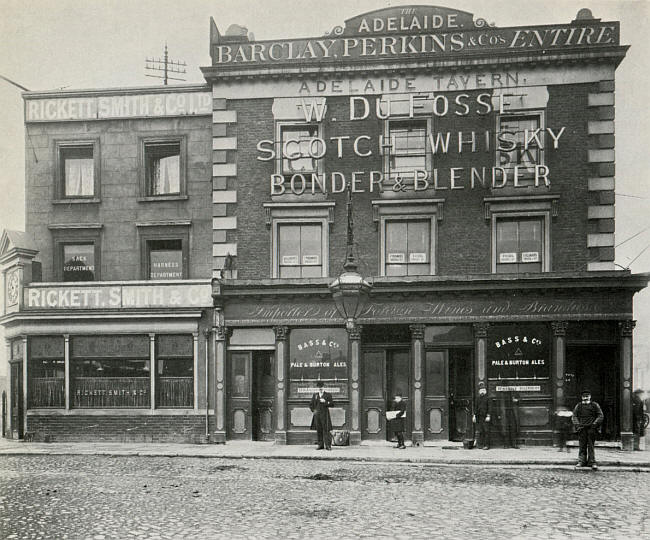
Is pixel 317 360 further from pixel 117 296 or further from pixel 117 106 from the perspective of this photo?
pixel 117 106

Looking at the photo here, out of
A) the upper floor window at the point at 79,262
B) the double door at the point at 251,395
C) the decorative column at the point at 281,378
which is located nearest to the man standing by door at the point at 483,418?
the decorative column at the point at 281,378

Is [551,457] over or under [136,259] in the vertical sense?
under

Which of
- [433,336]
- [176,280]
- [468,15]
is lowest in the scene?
[433,336]

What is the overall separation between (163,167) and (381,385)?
9.13 m

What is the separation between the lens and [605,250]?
2038cm

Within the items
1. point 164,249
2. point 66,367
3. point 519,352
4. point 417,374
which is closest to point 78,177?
point 164,249

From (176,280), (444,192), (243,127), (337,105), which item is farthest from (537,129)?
(176,280)

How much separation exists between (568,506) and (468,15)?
1451cm

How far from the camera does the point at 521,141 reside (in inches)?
826

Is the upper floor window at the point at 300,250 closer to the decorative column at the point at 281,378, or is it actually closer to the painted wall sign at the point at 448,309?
the painted wall sign at the point at 448,309

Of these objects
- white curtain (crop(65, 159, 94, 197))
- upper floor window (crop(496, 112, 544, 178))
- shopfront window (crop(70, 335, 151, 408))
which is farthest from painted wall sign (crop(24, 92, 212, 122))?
upper floor window (crop(496, 112, 544, 178))

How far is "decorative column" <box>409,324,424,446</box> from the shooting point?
20.6 m

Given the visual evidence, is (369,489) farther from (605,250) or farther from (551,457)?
(605,250)

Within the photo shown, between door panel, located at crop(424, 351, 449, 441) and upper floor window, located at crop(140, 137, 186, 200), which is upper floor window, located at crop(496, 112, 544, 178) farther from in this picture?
upper floor window, located at crop(140, 137, 186, 200)
